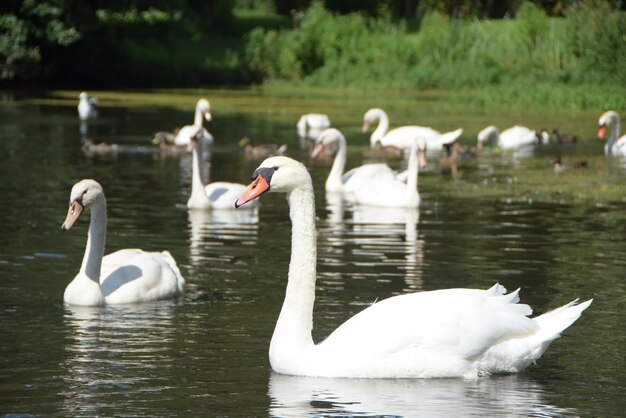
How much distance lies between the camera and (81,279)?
11.0 m

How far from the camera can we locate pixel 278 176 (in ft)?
28.0

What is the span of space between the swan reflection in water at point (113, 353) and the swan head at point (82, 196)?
72 cm

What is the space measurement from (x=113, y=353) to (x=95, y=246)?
196cm

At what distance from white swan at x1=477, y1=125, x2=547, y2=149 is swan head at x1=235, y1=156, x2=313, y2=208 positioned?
18.4 metres

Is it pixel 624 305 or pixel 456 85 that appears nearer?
pixel 624 305

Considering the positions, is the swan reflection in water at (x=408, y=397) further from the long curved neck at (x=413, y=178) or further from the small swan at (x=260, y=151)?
the small swan at (x=260, y=151)

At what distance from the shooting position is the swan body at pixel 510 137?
2683 centimetres

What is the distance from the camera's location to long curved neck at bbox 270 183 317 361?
27.8 ft

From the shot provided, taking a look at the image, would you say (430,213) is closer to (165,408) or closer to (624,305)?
(624,305)

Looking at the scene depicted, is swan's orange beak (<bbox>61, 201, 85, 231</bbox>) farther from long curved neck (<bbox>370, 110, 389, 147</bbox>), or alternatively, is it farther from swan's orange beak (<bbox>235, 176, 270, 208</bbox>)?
long curved neck (<bbox>370, 110, 389, 147</bbox>)

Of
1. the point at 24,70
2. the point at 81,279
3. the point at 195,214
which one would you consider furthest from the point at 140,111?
the point at 81,279

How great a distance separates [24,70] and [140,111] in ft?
37.1

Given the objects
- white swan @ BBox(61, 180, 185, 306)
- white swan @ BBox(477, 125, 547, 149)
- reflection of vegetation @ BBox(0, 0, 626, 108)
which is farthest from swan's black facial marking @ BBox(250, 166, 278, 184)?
reflection of vegetation @ BBox(0, 0, 626, 108)

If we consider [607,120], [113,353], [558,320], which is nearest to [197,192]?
[113,353]
